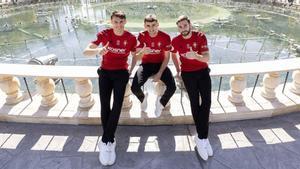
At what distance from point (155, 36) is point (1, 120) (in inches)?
103

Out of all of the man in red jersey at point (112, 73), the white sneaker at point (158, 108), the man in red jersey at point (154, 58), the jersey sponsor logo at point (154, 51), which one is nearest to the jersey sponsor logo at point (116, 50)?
the man in red jersey at point (112, 73)

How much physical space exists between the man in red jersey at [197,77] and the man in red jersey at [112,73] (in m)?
0.60

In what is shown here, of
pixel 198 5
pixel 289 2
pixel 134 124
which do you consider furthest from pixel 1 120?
pixel 289 2

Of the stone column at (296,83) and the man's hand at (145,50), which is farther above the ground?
the man's hand at (145,50)

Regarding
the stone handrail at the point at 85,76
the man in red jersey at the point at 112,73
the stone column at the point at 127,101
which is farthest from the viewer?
the stone column at the point at 127,101

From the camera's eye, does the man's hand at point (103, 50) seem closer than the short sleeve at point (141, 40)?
Yes

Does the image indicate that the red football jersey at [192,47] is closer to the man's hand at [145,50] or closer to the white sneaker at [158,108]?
the man's hand at [145,50]

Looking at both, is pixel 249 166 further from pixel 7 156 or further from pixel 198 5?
pixel 198 5

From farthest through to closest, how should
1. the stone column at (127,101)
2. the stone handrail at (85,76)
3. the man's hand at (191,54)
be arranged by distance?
1. the stone column at (127,101)
2. the stone handrail at (85,76)
3. the man's hand at (191,54)

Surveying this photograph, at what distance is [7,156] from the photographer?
10.6 ft

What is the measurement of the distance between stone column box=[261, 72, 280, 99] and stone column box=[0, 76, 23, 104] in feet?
12.3

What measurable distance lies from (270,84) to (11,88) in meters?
3.86

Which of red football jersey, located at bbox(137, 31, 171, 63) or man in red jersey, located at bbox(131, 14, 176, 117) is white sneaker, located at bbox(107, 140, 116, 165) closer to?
man in red jersey, located at bbox(131, 14, 176, 117)

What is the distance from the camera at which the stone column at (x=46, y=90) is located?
367 centimetres
